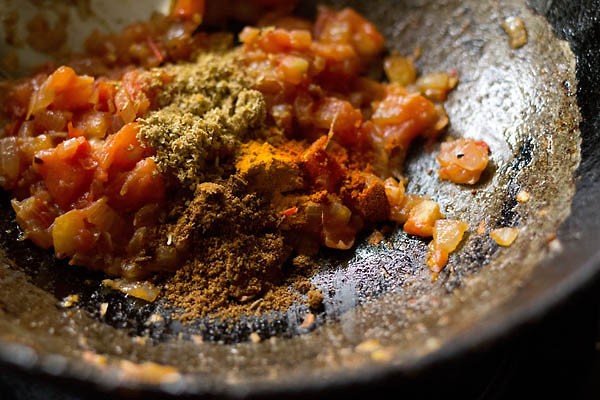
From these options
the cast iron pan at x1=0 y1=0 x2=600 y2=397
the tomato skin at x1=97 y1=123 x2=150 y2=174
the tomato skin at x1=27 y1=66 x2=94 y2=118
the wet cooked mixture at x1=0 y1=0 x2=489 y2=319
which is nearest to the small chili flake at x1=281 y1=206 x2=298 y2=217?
the wet cooked mixture at x1=0 y1=0 x2=489 y2=319

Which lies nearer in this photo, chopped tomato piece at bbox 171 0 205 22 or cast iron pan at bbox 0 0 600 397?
cast iron pan at bbox 0 0 600 397

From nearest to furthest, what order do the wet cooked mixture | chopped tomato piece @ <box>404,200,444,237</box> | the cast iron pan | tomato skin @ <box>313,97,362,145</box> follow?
the cast iron pan < the wet cooked mixture < chopped tomato piece @ <box>404,200,444,237</box> < tomato skin @ <box>313,97,362,145</box>

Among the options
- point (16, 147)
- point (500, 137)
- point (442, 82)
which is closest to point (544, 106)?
point (500, 137)

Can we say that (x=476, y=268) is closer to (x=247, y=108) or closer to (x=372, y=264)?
(x=372, y=264)

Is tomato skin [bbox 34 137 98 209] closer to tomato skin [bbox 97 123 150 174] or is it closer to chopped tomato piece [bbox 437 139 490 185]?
tomato skin [bbox 97 123 150 174]

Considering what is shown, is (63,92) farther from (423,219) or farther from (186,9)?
(423,219)

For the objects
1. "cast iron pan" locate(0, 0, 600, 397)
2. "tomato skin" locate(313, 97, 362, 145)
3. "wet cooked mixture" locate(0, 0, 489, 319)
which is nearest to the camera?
"cast iron pan" locate(0, 0, 600, 397)

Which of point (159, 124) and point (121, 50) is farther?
point (121, 50)
